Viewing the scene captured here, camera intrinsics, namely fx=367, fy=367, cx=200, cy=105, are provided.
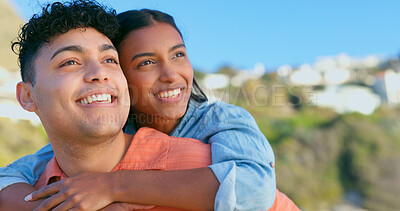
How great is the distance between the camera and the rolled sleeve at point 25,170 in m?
2.09

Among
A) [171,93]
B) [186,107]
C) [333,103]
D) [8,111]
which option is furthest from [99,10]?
[333,103]

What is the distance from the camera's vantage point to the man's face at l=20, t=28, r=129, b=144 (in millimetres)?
1842

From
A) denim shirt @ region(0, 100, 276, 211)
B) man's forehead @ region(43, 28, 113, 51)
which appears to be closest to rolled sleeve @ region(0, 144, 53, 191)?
denim shirt @ region(0, 100, 276, 211)

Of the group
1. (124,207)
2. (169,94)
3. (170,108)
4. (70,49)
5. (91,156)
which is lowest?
(124,207)

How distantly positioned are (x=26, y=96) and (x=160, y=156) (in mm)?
860

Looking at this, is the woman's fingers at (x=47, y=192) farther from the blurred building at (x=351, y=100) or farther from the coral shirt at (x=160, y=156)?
the blurred building at (x=351, y=100)

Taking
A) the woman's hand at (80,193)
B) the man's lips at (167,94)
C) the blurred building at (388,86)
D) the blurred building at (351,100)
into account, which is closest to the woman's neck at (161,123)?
the man's lips at (167,94)

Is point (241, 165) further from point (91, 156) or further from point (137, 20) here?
point (137, 20)

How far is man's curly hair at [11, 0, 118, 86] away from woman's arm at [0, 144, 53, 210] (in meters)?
0.56

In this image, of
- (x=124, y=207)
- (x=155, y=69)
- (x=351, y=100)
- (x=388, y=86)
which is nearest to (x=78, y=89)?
(x=124, y=207)

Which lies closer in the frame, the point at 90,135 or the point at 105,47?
the point at 90,135

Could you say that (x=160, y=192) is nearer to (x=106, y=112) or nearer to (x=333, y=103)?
(x=106, y=112)

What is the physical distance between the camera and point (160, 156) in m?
1.99

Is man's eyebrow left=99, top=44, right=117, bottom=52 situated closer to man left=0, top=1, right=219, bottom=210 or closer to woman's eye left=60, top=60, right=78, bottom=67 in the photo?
man left=0, top=1, right=219, bottom=210
